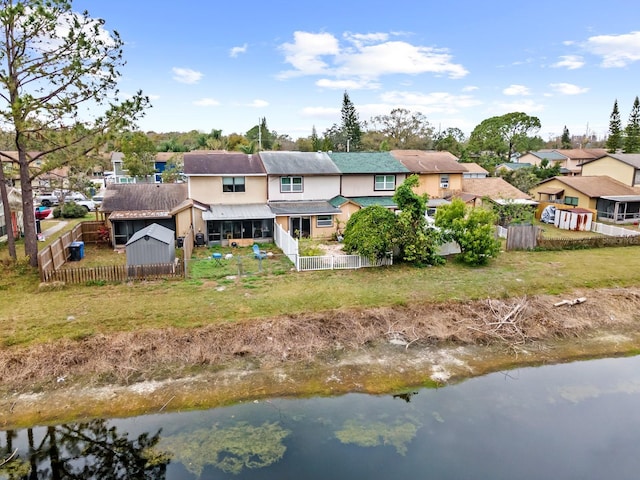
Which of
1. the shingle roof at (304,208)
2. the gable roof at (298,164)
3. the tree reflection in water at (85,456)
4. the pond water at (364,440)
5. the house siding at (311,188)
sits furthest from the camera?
the gable roof at (298,164)

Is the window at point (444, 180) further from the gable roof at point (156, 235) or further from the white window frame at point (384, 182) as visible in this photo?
the gable roof at point (156, 235)

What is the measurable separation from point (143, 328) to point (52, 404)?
12.3 ft

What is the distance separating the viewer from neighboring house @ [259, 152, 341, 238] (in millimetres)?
28594

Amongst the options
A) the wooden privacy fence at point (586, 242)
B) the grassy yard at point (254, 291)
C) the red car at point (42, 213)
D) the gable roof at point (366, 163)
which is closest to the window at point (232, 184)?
the grassy yard at point (254, 291)

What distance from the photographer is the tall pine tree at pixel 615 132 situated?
6912cm

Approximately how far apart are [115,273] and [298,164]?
15.9 meters

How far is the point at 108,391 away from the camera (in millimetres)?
11883

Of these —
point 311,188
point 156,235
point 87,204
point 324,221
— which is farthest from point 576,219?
point 87,204

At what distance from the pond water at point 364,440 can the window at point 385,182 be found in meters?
21.9

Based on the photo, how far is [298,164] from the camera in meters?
31.2

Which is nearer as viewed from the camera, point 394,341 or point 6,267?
point 394,341

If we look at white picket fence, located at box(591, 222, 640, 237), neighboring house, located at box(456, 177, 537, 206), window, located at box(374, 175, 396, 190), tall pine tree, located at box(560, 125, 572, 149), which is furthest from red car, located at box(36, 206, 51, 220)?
tall pine tree, located at box(560, 125, 572, 149)

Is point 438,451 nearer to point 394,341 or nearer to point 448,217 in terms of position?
point 394,341

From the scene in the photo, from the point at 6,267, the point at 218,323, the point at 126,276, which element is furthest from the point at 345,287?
the point at 6,267
